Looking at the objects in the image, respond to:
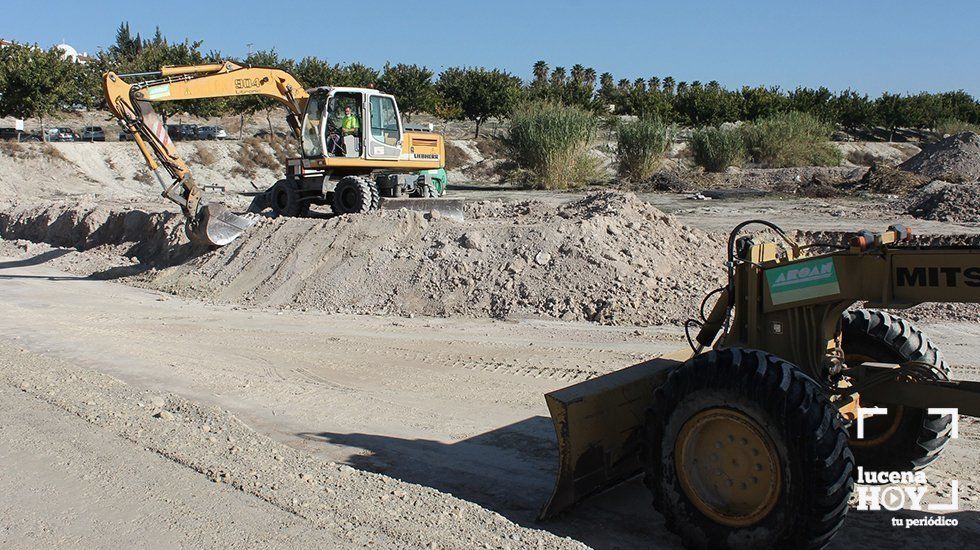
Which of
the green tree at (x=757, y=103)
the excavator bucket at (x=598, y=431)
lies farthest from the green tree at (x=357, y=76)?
the excavator bucket at (x=598, y=431)

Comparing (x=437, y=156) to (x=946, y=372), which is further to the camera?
(x=437, y=156)

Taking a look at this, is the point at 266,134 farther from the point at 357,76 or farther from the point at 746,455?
the point at 746,455

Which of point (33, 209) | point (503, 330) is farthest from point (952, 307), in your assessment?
point (33, 209)

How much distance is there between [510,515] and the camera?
5.13 meters

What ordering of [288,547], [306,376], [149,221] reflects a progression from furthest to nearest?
1. [149,221]
2. [306,376]
3. [288,547]

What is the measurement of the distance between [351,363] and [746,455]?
557 centimetres

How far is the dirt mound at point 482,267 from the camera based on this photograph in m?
11.1

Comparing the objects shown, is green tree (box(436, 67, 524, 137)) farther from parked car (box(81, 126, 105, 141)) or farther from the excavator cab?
the excavator cab

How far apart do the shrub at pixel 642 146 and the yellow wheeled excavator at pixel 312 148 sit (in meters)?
13.0

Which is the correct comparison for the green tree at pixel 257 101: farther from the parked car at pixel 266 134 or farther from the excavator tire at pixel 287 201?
the excavator tire at pixel 287 201

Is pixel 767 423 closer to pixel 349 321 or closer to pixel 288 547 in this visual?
pixel 288 547

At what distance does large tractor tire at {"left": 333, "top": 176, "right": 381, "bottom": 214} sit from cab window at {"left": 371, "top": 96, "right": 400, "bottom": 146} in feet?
3.90

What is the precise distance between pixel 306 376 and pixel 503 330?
2806mm

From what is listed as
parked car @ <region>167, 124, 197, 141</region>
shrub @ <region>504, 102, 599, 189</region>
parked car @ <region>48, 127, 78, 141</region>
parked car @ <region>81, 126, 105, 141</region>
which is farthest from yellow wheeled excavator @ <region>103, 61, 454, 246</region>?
parked car @ <region>48, 127, 78, 141</region>
